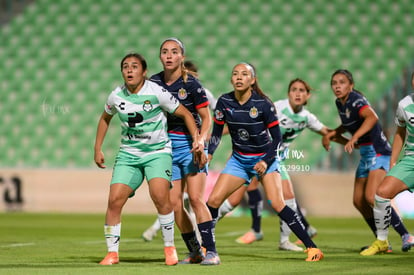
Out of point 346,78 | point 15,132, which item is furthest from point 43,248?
point 15,132

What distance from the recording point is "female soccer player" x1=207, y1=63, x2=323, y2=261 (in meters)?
7.55

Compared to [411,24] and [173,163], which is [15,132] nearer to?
[411,24]

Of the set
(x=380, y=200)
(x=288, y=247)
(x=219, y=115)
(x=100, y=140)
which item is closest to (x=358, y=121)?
(x=380, y=200)

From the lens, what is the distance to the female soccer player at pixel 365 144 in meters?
8.79

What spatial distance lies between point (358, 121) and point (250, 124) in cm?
187

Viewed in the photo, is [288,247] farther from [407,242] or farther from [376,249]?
[407,242]

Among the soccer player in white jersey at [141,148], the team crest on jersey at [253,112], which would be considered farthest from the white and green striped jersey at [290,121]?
the soccer player in white jersey at [141,148]

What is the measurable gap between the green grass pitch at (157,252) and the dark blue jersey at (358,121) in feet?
4.10

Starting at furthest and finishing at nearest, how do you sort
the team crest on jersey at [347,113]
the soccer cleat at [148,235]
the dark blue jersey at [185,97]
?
the soccer cleat at [148,235] → the team crest on jersey at [347,113] → the dark blue jersey at [185,97]

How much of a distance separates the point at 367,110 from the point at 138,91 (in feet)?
9.94

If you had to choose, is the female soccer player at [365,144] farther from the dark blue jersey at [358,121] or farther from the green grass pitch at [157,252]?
the green grass pitch at [157,252]

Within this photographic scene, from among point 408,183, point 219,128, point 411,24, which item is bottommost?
point 408,183

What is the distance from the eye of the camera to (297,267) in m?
6.77

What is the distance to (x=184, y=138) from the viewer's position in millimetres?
7332
